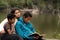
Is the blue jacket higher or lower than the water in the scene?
lower

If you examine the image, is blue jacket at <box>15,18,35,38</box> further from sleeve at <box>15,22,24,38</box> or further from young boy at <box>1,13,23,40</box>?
young boy at <box>1,13,23,40</box>

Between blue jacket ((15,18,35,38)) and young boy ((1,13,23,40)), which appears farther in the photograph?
blue jacket ((15,18,35,38))

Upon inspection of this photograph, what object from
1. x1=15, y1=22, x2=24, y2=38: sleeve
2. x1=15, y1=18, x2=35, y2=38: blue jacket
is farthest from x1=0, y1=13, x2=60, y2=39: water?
x1=15, y1=22, x2=24, y2=38: sleeve

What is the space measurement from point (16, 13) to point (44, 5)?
141 ft

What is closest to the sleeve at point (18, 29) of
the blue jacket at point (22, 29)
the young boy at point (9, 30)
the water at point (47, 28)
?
the blue jacket at point (22, 29)

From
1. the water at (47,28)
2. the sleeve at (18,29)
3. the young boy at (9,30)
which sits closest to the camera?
the young boy at (9,30)

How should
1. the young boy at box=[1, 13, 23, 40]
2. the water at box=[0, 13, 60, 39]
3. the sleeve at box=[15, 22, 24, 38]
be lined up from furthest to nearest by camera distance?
the water at box=[0, 13, 60, 39], the sleeve at box=[15, 22, 24, 38], the young boy at box=[1, 13, 23, 40]

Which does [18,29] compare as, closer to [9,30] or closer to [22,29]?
[22,29]

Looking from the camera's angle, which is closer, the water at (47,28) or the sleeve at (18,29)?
the sleeve at (18,29)

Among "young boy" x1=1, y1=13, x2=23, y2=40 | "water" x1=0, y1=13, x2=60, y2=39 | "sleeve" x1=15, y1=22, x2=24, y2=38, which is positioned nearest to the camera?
"young boy" x1=1, y1=13, x2=23, y2=40

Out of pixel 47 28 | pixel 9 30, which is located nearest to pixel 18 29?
pixel 9 30

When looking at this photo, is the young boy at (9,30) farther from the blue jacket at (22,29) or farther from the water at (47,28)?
the water at (47,28)

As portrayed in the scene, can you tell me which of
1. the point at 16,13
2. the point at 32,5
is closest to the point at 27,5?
the point at 32,5

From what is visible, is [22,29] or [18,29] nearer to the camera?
[18,29]
